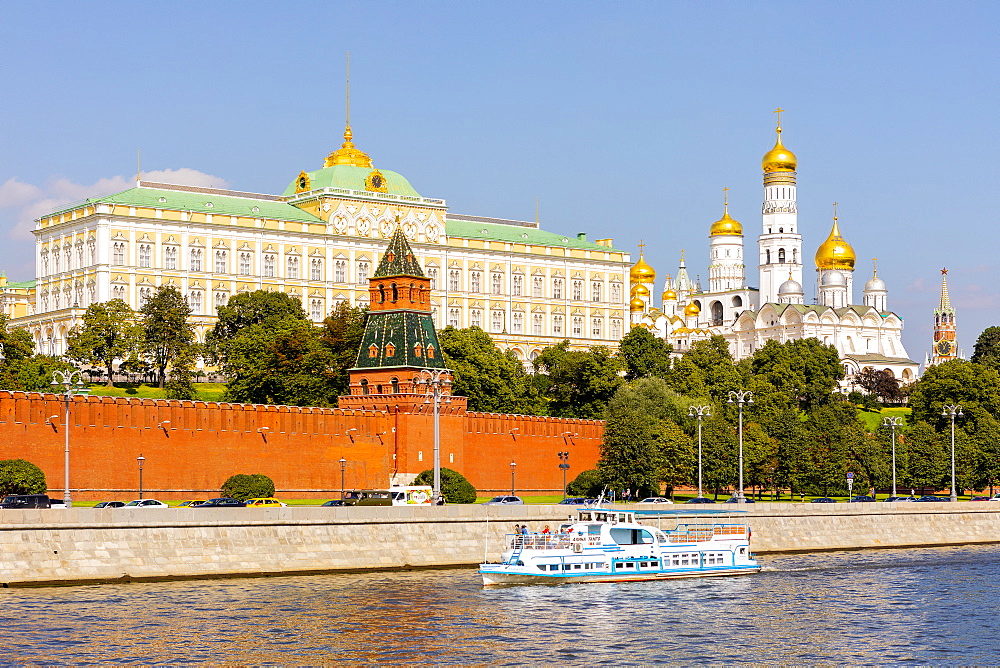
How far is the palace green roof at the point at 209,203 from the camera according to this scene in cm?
13000

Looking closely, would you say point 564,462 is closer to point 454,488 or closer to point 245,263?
point 454,488

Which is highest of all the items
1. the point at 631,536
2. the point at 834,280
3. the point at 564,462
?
the point at 834,280

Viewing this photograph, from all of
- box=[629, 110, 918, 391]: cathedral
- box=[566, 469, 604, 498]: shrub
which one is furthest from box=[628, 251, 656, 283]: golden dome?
box=[566, 469, 604, 498]: shrub

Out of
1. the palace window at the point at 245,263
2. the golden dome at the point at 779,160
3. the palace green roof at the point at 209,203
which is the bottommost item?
the palace window at the point at 245,263

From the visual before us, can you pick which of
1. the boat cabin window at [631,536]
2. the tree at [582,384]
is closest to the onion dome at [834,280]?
the tree at [582,384]

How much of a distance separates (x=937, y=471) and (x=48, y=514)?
57425 mm

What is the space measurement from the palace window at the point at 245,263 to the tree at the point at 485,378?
106 feet

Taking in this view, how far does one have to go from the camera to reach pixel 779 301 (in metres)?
182

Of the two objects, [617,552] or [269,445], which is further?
[269,445]

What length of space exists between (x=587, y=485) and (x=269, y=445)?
16686 millimetres

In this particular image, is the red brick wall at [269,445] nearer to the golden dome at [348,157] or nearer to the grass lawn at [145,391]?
the grass lawn at [145,391]

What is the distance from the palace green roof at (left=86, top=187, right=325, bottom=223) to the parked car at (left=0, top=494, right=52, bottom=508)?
7403cm

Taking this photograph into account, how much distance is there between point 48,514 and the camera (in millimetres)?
47062

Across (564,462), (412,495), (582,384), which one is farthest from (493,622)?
(582,384)
